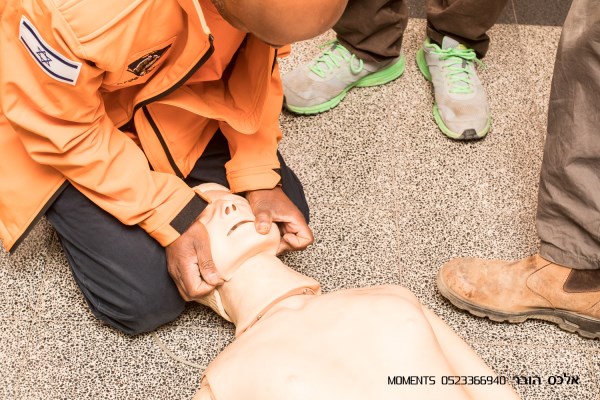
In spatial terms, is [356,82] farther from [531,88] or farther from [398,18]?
[531,88]

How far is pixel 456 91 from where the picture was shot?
1.60m

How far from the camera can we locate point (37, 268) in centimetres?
135

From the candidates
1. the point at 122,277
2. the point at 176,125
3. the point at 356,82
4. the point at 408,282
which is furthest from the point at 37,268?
the point at 356,82

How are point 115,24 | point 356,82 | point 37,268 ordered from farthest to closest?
point 356,82, point 37,268, point 115,24

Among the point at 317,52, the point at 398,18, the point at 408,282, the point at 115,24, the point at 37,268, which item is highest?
the point at 115,24

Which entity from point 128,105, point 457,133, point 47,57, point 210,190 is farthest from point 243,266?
point 457,133

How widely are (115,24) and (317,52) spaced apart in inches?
35.1

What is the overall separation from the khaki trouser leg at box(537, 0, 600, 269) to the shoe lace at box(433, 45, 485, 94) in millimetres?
424

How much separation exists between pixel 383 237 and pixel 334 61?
0.47m

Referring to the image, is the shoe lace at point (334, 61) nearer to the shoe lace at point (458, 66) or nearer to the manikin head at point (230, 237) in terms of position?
the shoe lace at point (458, 66)

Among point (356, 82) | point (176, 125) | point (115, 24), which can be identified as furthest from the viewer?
point (356, 82)

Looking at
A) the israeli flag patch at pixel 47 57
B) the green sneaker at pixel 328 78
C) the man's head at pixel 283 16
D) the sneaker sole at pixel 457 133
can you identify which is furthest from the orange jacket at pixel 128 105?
the sneaker sole at pixel 457 133

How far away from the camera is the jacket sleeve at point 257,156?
49.1 inches

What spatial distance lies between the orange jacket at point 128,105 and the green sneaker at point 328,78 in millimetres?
347
